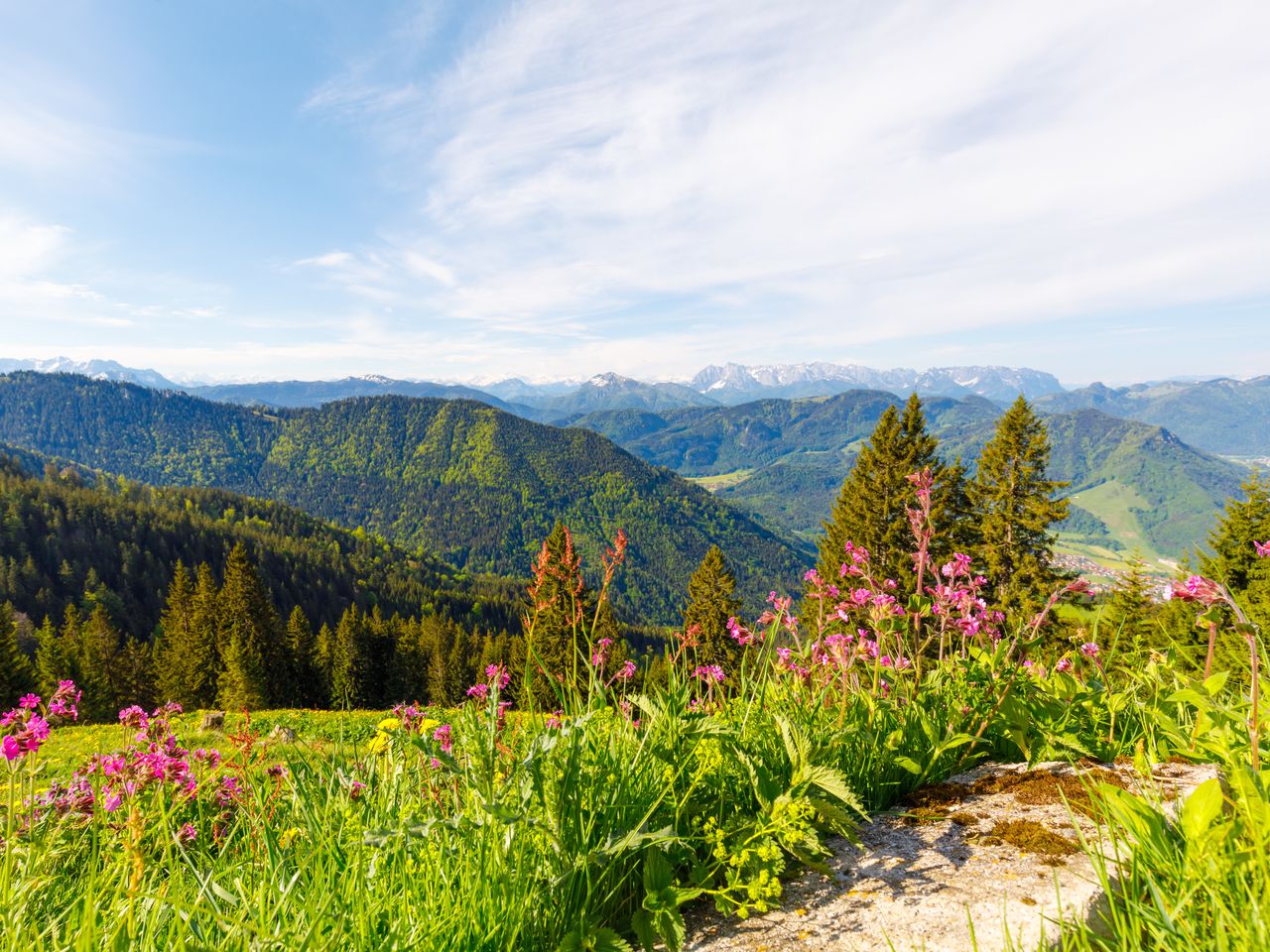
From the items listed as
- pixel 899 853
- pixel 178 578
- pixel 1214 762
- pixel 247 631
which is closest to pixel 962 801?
pixel 899 853

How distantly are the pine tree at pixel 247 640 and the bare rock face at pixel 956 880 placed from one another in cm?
5735

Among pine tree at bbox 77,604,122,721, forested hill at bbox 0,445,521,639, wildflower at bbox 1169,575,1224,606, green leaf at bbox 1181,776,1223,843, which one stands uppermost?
wildflower at bbox 1169,575,1224,606

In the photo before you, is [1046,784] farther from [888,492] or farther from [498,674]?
[888,492]

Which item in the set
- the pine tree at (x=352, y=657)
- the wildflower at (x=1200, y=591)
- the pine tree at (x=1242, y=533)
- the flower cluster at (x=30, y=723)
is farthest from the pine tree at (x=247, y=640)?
the pine tree at (x=1242, y=533)

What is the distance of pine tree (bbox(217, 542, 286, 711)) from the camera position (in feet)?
161

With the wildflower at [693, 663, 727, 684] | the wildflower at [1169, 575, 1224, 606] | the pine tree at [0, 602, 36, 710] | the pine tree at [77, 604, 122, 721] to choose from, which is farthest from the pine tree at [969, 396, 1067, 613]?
the pine tree at [0, 602, 36, 710]

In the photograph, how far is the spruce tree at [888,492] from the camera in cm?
2492

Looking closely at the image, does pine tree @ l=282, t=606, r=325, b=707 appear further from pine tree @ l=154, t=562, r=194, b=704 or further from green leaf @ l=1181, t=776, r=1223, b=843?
green leaf @ l=1181, t=776, r=1223, b=843

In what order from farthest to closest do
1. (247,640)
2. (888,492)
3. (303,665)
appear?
(303,665) < (247,640) < (888,492)

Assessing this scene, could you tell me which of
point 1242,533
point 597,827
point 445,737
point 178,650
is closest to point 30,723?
point 445,737

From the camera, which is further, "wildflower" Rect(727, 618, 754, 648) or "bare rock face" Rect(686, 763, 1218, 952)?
"wildflower" Rect(727, 618, 754, 648)

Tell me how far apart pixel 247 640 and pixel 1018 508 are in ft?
193

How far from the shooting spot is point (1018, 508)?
1027 inches

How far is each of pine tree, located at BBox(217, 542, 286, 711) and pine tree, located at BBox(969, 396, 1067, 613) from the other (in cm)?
5332
